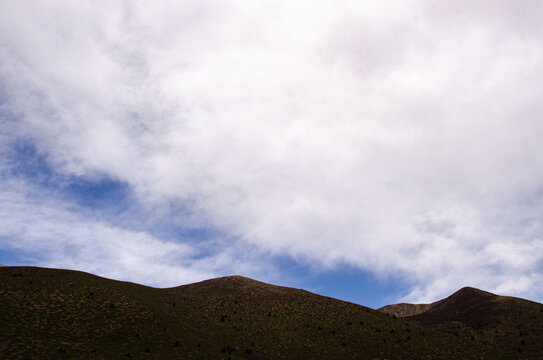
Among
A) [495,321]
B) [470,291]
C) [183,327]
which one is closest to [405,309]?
[470,291]

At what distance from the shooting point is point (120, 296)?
47719 mm

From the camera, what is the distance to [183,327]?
42781 mm

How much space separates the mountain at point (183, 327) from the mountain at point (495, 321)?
9.03 metres

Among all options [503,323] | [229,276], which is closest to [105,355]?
[229,276]

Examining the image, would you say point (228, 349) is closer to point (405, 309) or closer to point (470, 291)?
point (470, 291)

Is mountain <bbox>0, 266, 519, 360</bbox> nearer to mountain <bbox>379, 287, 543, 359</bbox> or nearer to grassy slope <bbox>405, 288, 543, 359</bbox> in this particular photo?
mountain <bbox>379, 287, 543, 359</bbox>

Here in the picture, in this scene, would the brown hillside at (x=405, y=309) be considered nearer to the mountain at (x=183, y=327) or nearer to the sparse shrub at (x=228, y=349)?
the mountain at (x=183, y=327)

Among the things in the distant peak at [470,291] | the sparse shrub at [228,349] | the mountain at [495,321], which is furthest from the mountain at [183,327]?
the distant peak at [470,291]

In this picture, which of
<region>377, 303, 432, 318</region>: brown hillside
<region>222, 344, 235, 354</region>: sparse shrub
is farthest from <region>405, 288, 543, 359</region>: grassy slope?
<region>377, 303, 432, 318</region>: brown hillside

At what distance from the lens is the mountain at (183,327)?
32375 millimetres

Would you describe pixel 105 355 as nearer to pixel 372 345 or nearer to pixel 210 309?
pixel 210 309

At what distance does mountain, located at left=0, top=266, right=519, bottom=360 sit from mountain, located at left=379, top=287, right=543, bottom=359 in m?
9.03

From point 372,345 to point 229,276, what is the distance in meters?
41.7

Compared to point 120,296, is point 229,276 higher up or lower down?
higher up
